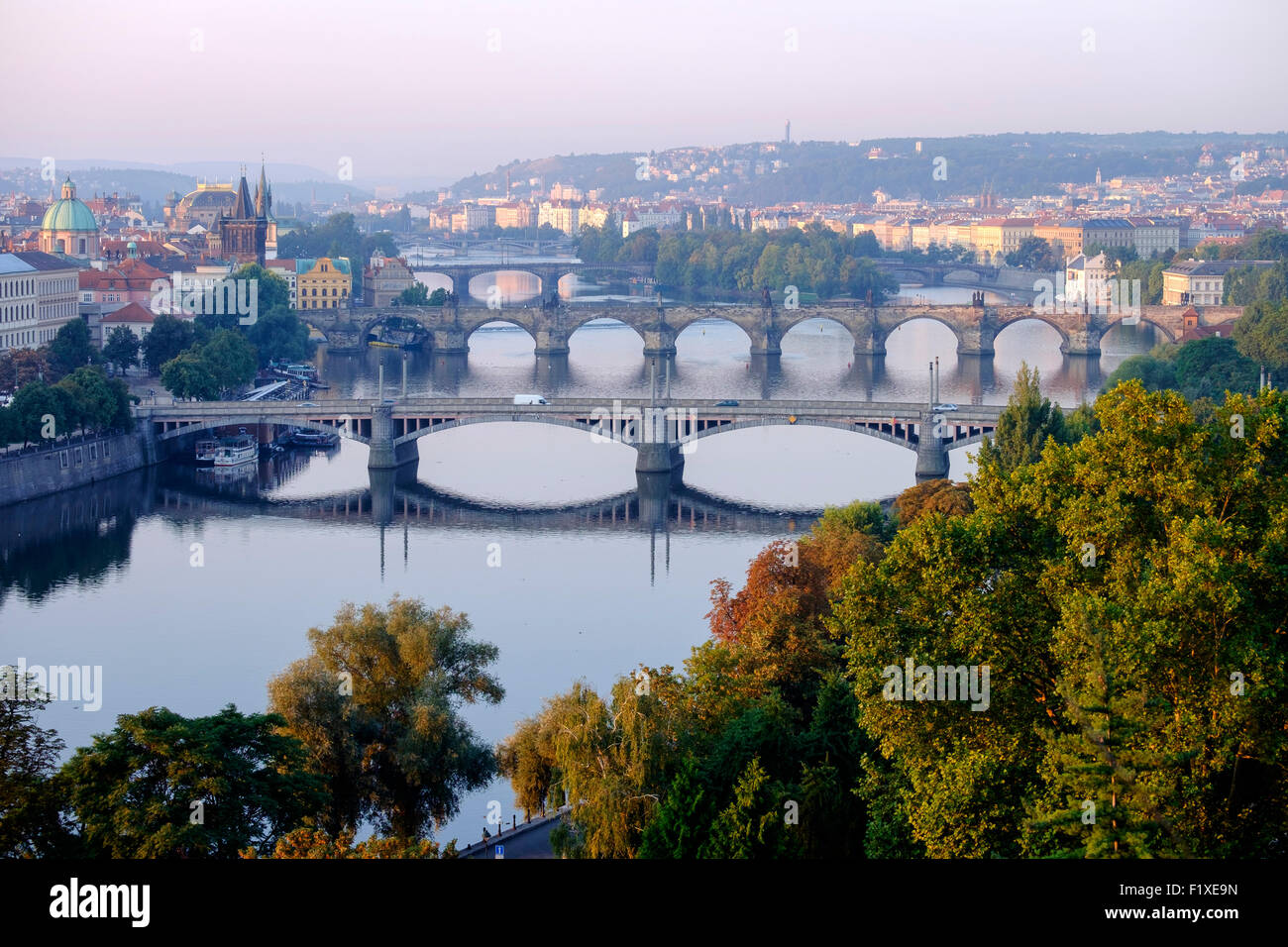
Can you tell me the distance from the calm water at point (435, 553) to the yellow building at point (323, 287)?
1468 centimetres

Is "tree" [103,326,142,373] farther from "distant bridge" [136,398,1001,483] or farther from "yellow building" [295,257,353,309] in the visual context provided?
"yellow building" [295,257,353,309]

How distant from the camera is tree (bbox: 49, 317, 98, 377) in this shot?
3269 cm

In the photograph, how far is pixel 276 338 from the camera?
40438 mm

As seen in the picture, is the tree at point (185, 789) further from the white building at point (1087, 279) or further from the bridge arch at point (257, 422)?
the white building at point (1087, 279)

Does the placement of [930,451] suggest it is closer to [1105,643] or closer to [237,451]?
[237,451]

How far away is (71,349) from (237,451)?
6.26 metres

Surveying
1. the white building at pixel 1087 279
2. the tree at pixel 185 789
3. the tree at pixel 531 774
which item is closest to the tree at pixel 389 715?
the tree at pixel 531 774

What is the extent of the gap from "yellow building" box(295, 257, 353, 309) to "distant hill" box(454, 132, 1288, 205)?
309ft

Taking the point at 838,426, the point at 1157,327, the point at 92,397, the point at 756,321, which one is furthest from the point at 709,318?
the point at 92,397

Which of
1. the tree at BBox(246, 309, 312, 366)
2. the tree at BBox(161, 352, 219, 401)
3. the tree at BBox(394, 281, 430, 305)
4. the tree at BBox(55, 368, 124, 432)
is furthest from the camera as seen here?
the tree at BBox(394, 281, 430, 305)

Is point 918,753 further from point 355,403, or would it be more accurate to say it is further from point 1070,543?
point 355,403

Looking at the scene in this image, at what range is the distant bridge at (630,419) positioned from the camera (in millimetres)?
27359

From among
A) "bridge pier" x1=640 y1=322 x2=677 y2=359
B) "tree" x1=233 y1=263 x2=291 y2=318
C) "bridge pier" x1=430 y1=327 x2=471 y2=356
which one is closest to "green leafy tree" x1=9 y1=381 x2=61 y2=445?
"tree" x1=233 y1=263 x2=291 y2=318

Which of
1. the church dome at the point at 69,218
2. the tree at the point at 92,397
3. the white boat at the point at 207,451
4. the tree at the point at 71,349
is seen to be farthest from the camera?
the church dome at the point at 69,218
